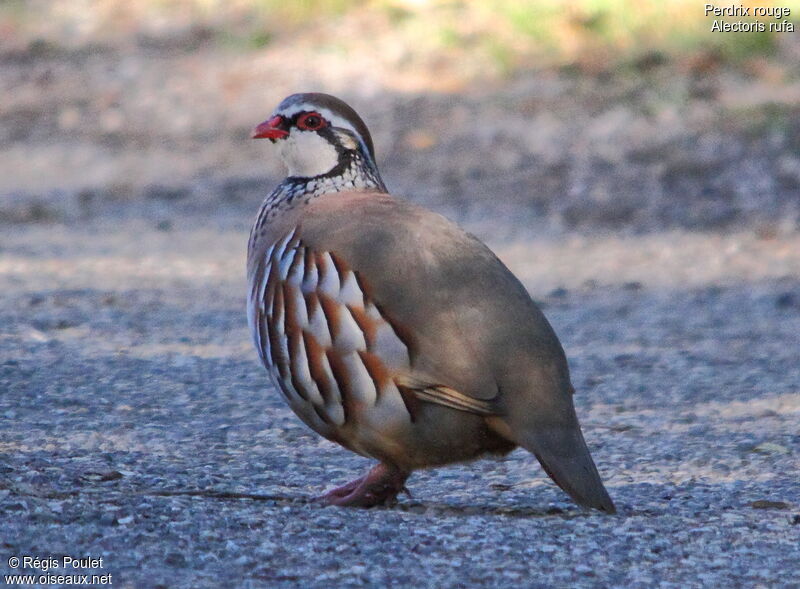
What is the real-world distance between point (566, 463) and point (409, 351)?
49 centimetres

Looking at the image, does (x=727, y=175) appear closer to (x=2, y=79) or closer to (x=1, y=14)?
(x=2, y=79)

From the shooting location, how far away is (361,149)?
459 centimetres

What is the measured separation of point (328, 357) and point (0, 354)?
2615 mm

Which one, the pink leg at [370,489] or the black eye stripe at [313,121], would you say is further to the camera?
the black eye stripe at [313,121]

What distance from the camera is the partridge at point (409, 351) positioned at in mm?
3766

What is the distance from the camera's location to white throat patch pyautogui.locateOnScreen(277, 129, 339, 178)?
179 inches

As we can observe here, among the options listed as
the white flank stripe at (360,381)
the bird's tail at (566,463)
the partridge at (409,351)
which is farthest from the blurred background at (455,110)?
the white flank stripe at (360,381)

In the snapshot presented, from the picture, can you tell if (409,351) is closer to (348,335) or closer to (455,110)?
(348,335)

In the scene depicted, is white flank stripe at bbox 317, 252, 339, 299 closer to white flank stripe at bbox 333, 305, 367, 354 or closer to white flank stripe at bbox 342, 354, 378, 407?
white flank stripe at bbox 333, 305, 367, 354

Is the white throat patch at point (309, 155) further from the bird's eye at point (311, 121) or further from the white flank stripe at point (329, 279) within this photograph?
the white flank stripe at point (329, 279)

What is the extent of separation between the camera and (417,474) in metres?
4.70

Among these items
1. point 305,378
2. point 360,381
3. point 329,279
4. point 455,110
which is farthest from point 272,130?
point 455,110

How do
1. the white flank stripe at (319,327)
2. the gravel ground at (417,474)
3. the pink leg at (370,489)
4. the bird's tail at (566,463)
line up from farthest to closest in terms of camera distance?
the pink leg at (370,489), the white flank stripe at (319,327), the bird's tail at (566,463), the gravel ground at (417,474)

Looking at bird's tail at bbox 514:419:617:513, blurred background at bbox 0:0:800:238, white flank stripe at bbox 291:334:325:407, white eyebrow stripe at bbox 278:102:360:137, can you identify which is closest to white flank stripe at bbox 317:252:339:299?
white flank stripe at bbox 291:334:325:407
